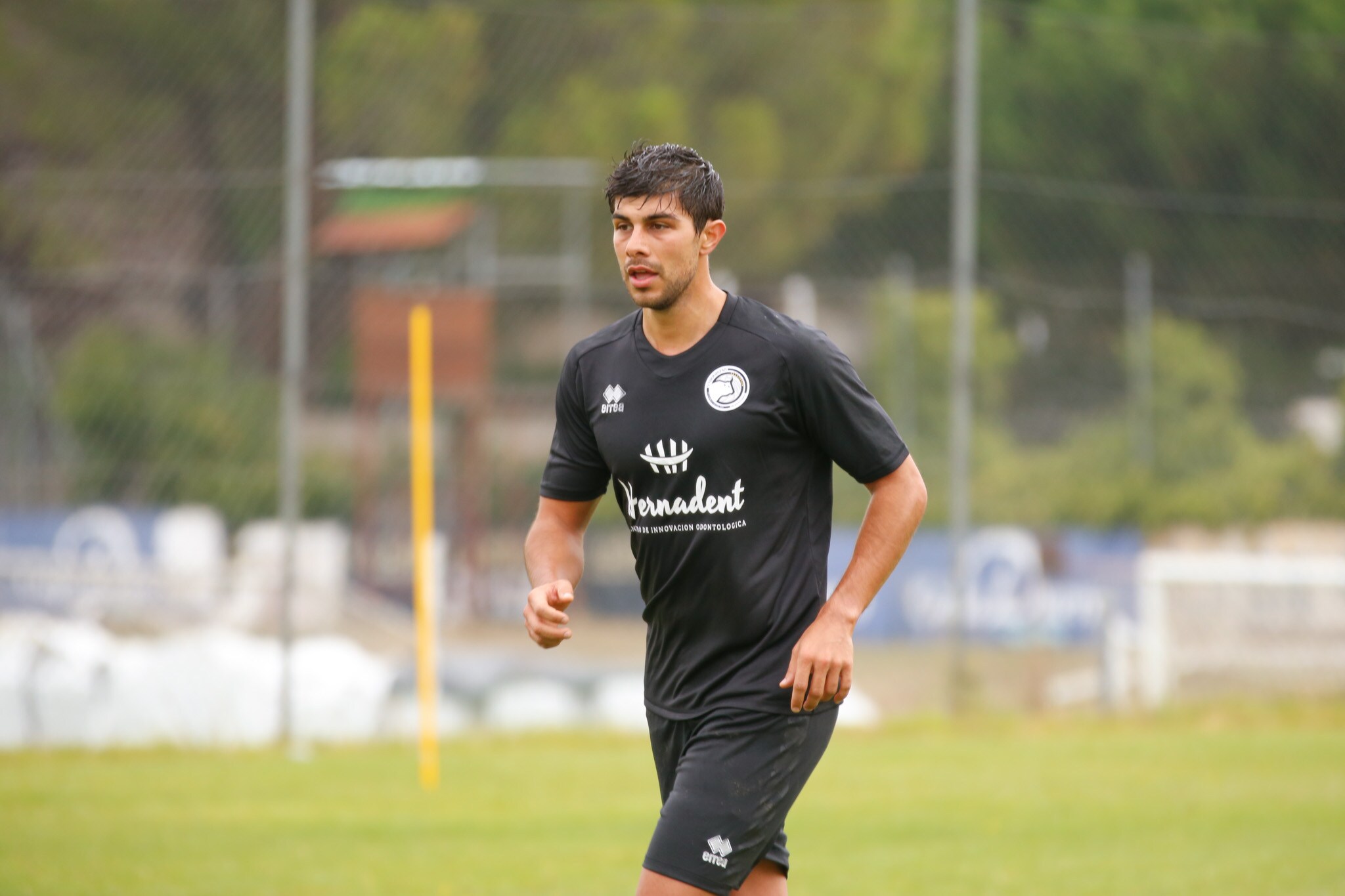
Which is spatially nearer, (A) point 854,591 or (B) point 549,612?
(A) point 854,591

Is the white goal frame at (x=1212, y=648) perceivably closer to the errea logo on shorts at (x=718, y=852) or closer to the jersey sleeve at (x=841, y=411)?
the jersey sleeve at (x=841, y=411)

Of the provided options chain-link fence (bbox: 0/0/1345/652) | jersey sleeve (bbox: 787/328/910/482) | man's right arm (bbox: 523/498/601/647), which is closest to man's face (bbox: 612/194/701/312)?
jersey sleeve (bbox: 787/328/910/482)

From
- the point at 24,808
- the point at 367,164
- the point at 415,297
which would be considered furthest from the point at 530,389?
the point at 24,808

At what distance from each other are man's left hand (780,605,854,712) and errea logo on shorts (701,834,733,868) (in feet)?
1.12

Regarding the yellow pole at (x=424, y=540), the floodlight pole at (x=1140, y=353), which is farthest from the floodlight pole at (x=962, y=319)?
the yellow pole at (x=424, y=540)

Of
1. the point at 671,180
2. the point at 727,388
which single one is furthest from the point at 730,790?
the point at 671,180

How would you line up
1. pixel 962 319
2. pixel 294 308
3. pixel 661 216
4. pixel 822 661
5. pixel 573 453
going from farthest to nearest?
pixel 962 319
pixel 294 308
pixel 573 453
pixel 661 216
pixel 822 661

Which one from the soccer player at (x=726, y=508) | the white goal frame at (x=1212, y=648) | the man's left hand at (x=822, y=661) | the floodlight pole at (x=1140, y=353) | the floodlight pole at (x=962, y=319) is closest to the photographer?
the man's left hand at (x=822, y=661)

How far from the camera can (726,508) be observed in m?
3.87

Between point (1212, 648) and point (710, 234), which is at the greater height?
point (710, 234)

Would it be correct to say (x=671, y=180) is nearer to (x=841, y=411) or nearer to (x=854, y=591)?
(x=841, y=411)

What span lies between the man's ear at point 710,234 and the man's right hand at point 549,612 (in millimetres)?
871

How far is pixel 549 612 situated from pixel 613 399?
1.78ft

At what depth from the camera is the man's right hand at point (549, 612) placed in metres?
3.87
